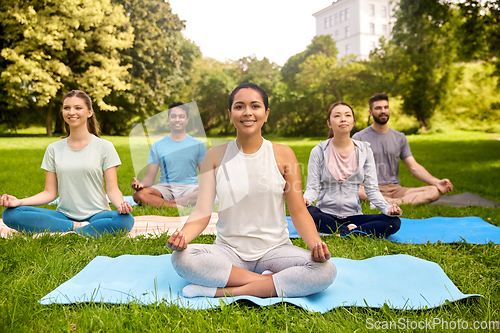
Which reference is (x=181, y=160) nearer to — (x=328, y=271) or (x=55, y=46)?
(x=328, y=271)

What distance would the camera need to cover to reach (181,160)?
4738mm

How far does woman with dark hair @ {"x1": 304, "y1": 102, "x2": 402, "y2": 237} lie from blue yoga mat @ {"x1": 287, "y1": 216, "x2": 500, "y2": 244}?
0.26 metres

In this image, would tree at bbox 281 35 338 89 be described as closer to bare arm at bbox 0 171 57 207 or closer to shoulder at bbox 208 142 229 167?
bare arm at bbox 0 171 57 207

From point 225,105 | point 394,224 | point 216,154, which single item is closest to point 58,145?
point 216,154

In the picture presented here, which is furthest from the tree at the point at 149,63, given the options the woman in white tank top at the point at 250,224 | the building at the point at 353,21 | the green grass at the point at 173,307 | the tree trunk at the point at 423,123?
the woman in white tank top at the point at 250,224

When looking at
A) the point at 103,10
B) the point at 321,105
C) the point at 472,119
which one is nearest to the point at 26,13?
the point at 103,10

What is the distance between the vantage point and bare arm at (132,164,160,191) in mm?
4061

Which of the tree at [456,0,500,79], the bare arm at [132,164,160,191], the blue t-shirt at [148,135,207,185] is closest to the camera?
the bare arm at [132,164,160,191]

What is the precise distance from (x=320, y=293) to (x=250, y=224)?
59 cm

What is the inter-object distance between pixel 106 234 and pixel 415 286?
249 cm

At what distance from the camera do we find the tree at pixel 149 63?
2295cm

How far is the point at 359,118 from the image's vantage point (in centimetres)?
2214

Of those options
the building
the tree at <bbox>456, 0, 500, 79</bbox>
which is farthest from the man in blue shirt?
the building

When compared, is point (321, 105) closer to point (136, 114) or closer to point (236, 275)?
point (136, 114)
